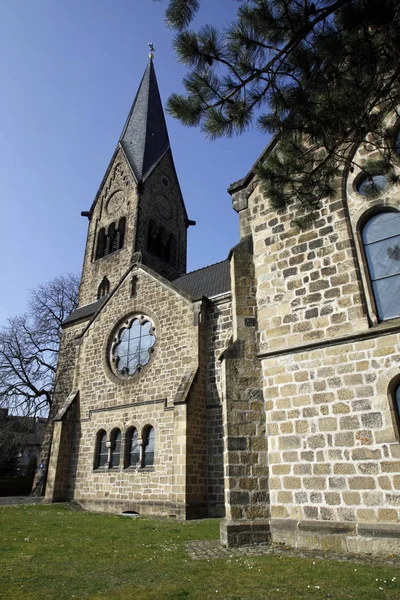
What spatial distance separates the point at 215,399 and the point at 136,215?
52.7 ft

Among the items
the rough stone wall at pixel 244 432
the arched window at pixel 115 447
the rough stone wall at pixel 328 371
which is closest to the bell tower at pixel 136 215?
the arched window at pixel 115 447

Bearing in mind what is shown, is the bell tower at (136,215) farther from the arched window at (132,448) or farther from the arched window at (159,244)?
the arched window at (132,448)

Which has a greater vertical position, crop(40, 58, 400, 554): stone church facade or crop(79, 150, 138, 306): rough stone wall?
crop(79, 150, 138, 306): rough stone wall

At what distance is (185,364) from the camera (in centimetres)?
1416

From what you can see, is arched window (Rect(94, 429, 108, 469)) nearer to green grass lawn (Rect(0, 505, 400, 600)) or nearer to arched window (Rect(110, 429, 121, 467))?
arched window (Rect(110, 429, 121, 467))

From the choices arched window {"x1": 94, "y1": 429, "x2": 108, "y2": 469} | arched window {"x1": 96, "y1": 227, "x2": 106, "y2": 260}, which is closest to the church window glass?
arched window {"x1": 94, "y1": 429, "x2": 108, "y2": 469}

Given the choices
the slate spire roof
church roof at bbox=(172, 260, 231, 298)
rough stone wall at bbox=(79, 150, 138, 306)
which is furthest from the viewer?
the slate spire roof

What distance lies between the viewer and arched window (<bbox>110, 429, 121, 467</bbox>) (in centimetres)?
1519

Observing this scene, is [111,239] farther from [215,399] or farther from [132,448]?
[215,399]

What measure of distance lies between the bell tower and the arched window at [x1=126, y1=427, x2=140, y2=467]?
12.0m

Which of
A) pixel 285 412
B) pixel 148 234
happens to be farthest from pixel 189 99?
pixel 148 234

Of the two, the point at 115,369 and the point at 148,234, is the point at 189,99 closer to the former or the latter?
the point at 115,369

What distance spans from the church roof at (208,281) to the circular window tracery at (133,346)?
2.26m

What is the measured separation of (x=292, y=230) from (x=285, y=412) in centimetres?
351
